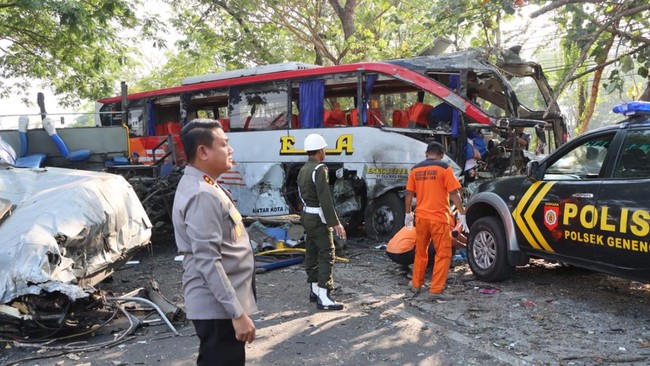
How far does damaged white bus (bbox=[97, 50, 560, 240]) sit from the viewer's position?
8.53m

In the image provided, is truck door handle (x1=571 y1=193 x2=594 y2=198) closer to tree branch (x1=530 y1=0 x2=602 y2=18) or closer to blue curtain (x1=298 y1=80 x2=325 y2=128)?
tree branch (x1=530 y1=0 x2=602 y2=18)

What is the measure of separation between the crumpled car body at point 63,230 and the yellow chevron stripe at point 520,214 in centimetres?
398

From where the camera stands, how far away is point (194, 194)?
234 centimetres

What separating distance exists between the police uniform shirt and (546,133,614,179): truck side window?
12.4 ft

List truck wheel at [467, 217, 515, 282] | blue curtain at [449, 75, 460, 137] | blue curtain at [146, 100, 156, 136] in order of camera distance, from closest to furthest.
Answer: truck wheel at [467, 217, 515, 282]
blue curtain at [449, 75, 460, 137]
blue curtain at [146, 100, 156, 136]

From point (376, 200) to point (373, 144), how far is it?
3.14 feet

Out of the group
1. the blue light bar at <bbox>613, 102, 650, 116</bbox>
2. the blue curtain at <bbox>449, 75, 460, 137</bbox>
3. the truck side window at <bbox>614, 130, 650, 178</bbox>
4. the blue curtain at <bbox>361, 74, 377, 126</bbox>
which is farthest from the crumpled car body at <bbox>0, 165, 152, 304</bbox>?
the blue curtain at <bbox>449, 75, 460, 137</bbox>

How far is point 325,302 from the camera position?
5438 mm

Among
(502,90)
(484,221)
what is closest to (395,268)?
(484,221)

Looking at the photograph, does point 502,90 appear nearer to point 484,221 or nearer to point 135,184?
point 484,221

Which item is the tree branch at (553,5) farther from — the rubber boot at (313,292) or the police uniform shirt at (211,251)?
the police uniform shirt at (211,251)

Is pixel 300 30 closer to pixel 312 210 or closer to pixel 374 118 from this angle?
pixel 374 118

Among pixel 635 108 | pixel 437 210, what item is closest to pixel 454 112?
pixel 437 210

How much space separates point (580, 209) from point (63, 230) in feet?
14.8
